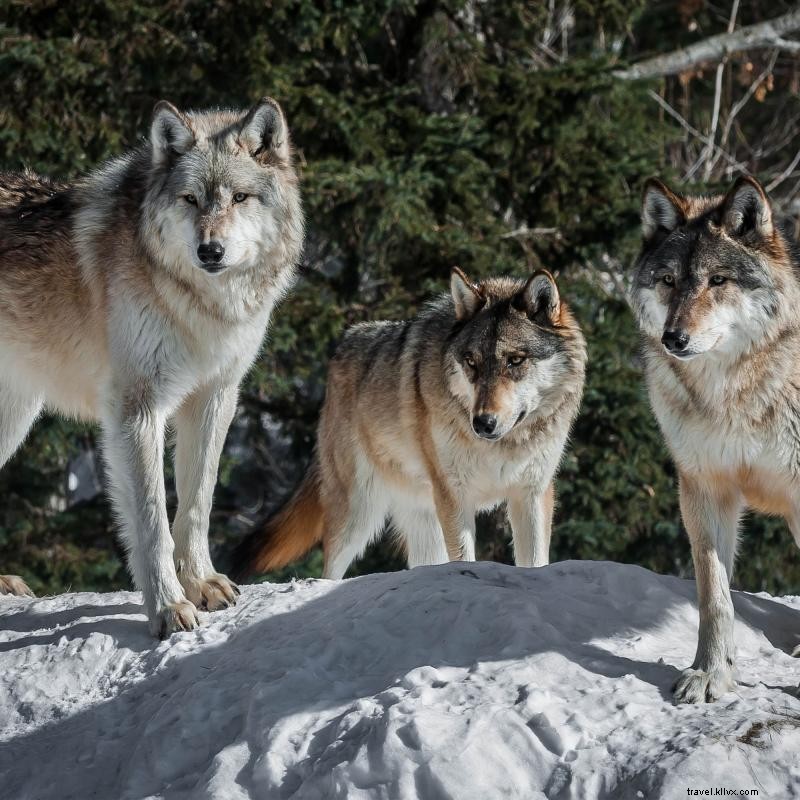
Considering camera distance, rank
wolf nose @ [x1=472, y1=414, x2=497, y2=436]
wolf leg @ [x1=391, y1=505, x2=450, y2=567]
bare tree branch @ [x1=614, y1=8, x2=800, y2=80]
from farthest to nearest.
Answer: bare tree branch @ [x1=614, y1=8, x2=800, y2=80], wolf leg @ [x1=391, y1=505, x2=450, y2=567], wolf nose @ [x1=472, y1=414, x2=497, y2=436]

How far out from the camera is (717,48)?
1312 cm

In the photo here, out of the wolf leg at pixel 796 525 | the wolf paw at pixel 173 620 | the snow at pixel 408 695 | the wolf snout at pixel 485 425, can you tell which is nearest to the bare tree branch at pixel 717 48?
the wolf snout at pixel 485 425

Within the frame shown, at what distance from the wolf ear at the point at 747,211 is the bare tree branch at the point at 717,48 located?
→ 756cm

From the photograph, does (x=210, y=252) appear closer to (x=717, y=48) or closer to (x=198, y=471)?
(x=198, y=471)

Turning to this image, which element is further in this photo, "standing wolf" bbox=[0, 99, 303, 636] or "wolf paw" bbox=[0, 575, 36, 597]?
"wolf paw" bbox=[0, 575, 36, 597]

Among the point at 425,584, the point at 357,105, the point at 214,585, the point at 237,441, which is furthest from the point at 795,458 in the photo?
the point at 237,441

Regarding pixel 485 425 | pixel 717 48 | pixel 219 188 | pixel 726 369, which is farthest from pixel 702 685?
pixel 717 48

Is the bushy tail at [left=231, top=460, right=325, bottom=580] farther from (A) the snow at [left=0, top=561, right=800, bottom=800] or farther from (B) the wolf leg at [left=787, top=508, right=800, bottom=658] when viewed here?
(B) the wolf leg at [left=787, top=508, right=800, bottom=658]

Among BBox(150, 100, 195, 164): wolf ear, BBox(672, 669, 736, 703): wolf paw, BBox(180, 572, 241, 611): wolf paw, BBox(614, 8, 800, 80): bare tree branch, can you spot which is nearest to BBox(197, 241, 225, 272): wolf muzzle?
BBox(150, 100, 195, 164): wolf ear

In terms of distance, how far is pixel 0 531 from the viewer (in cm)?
1112

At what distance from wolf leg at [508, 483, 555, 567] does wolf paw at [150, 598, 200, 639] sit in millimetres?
2086

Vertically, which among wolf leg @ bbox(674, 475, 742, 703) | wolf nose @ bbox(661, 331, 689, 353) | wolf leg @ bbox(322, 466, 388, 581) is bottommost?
wolf leg @ bbox(322, 466, 388, 581)

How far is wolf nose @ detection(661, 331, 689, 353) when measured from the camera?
4445 mm

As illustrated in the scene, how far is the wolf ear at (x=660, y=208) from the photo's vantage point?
487 cm
